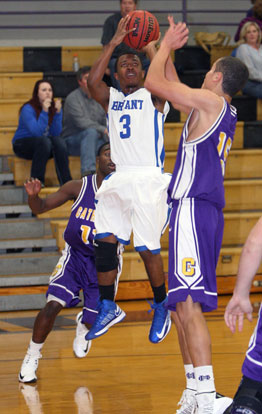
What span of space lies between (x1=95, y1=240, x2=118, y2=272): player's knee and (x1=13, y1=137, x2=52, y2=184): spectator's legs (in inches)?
138

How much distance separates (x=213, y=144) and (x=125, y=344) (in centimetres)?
269

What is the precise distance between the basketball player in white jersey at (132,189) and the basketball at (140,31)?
50mm

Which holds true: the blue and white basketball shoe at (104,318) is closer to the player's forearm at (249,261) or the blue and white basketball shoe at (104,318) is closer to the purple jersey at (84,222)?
the purple jersey at (84,222)

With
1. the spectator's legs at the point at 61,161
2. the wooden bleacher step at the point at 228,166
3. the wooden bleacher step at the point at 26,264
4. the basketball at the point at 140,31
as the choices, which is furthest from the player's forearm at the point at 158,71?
the wooden bleacher step at the point at 228,166

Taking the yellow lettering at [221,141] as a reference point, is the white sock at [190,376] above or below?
below

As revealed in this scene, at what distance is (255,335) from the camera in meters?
3.00

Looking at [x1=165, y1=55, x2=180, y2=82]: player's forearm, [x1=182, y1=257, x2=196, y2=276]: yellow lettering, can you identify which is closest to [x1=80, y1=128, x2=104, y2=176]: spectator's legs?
[x1=165, y1=55, x2=180, y2=82]: player's forearm

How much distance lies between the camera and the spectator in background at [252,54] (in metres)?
9.72

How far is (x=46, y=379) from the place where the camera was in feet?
17.8

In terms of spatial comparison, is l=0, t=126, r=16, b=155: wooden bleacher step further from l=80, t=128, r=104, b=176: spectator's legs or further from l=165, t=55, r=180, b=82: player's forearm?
l=165, t=55, r=180, b=82: player's forearm

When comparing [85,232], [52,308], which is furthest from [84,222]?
[52,308]

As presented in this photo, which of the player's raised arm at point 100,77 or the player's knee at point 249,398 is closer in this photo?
the player's knee at point 249,398

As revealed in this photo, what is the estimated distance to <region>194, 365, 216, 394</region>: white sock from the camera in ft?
13.4

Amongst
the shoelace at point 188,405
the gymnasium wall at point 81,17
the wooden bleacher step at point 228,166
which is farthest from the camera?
the gymnasium wall at point 81,17
